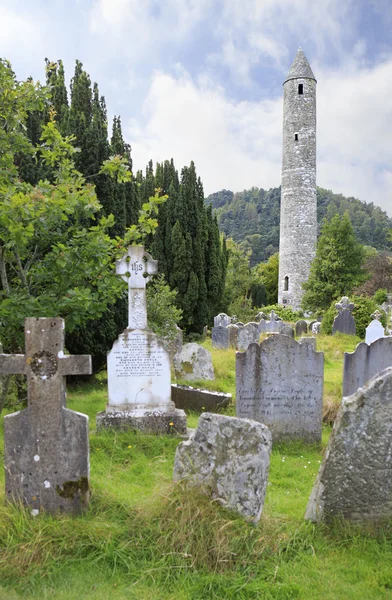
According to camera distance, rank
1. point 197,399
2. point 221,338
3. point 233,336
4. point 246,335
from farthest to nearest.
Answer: point 221,338, point 233,336, point 246,335, point 197,399

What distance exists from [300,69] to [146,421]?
117ft

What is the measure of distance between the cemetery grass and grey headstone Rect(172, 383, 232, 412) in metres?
3.46

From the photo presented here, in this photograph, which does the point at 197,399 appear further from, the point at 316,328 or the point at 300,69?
the point at 300,69

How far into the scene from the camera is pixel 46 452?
10.7ft

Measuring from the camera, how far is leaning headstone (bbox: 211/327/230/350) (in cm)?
1597

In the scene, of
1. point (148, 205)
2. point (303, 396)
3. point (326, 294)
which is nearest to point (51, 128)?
point (148, 205)

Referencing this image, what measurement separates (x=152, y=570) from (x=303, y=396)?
3534 mm

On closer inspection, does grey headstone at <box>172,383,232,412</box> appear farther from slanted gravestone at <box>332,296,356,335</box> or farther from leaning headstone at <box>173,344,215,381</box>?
slanted gravestone at <box>332,296,356,335</box>

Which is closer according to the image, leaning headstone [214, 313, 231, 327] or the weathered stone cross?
the weathered stone cross

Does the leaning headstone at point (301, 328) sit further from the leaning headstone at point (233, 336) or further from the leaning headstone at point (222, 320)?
the leaning headstone at point (233, 336)

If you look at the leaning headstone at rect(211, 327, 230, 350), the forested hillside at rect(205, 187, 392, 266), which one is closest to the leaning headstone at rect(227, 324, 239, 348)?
the leaning headstone at rect(211, 327, 230, 350)

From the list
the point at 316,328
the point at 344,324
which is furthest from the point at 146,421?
the point at 316,328

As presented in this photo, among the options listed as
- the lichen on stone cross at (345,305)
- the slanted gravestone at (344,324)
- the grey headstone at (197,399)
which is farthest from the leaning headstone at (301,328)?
the grey headstone at (197,399)

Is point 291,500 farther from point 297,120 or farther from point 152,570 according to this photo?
point 297,120
